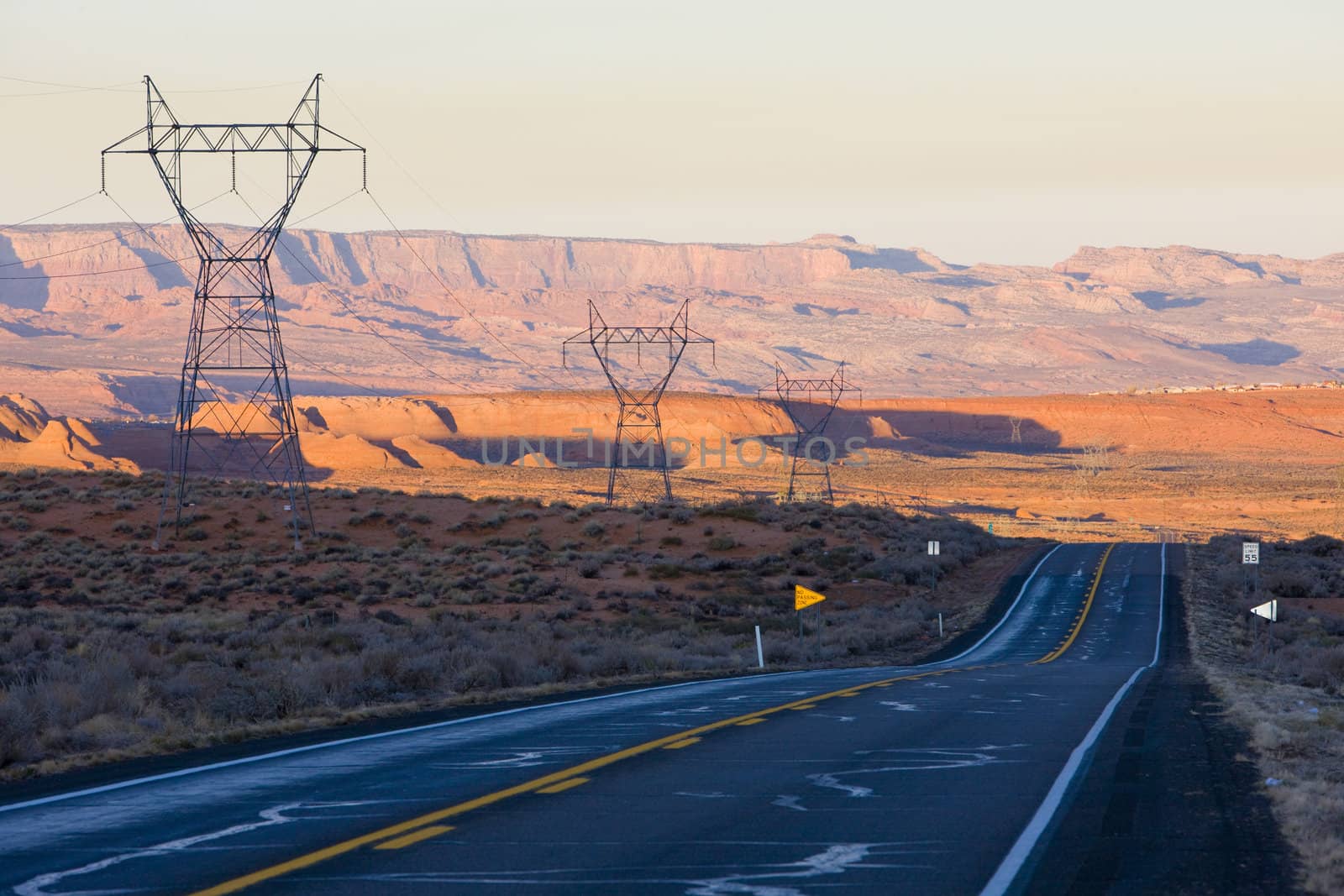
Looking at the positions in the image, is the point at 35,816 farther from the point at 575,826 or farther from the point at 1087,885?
the point at 1087,885

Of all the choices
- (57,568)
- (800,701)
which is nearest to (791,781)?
(800,701)

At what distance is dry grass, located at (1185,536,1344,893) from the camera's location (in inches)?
352

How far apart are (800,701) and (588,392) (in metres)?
138

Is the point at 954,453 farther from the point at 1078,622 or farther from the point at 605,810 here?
the point at 605,810

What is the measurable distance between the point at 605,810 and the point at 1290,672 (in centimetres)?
2245

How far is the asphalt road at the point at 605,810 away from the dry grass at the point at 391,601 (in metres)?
2.45

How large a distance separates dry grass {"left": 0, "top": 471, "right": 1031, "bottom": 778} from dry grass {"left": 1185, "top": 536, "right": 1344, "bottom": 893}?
7355 mm

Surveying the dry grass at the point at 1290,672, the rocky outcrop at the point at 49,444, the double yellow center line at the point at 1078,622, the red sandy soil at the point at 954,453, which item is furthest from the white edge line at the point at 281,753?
the rocky outcrop at the point at 49,444

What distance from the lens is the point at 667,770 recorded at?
1114cm

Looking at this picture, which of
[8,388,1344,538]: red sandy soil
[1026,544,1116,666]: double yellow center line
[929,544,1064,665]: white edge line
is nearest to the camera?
[1026,544,1116,666]: double yellow center line

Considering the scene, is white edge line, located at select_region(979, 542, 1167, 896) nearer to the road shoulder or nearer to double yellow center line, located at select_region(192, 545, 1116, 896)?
the road shoulder

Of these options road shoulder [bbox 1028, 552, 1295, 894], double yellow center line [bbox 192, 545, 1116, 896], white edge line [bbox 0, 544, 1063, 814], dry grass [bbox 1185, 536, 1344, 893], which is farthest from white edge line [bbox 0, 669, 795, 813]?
dry grass [bbox 1185, 536, 1344, 893]

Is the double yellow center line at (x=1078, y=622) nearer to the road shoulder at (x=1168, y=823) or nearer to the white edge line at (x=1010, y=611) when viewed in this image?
the white edge line at (x=1010, y=611)

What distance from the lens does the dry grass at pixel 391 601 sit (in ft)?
51.0
